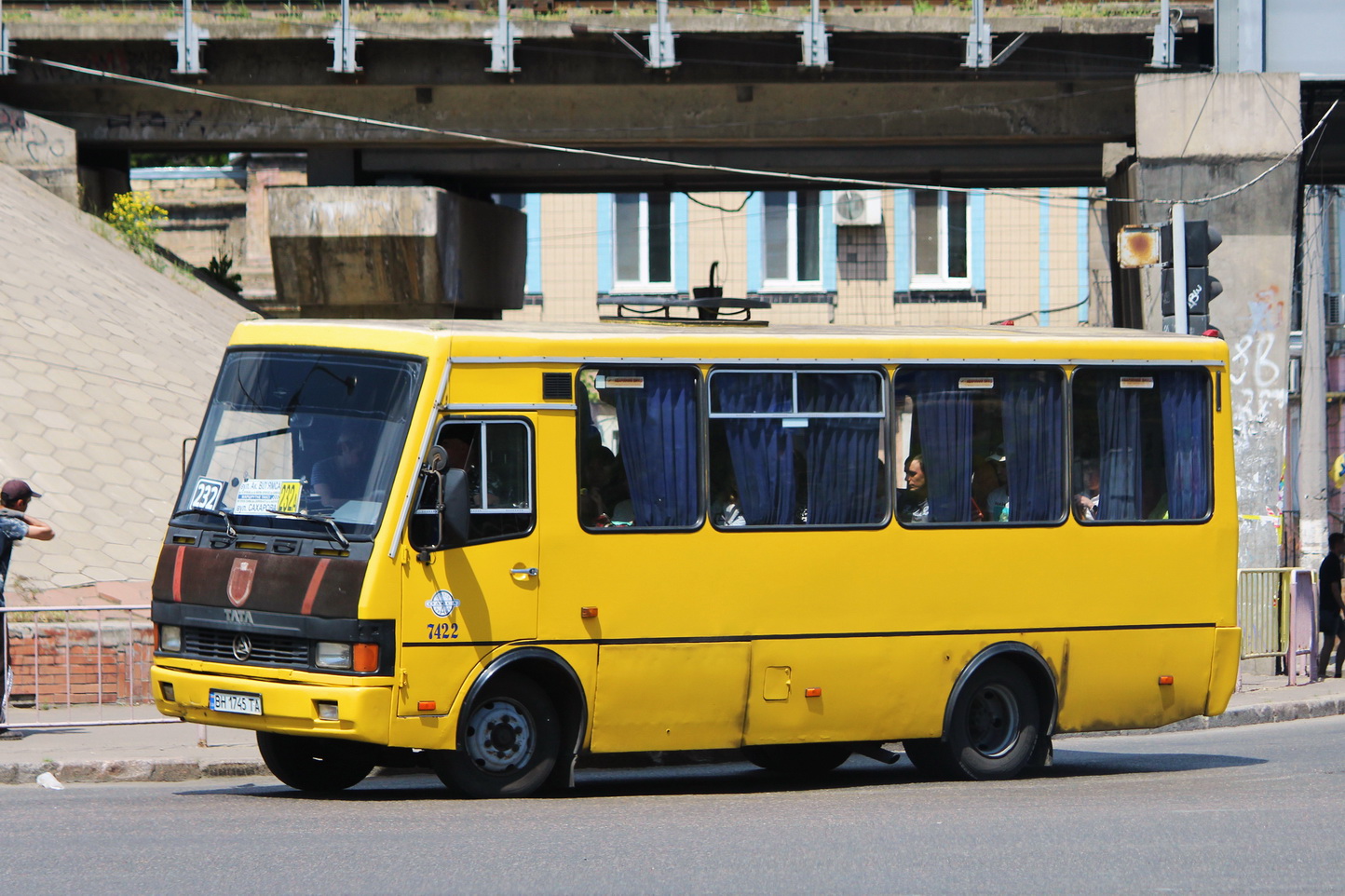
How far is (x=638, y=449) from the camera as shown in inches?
414

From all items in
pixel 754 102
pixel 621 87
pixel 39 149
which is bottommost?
pixel 39 149

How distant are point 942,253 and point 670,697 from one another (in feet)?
99.7

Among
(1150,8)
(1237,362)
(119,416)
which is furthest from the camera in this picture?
(1150,8)

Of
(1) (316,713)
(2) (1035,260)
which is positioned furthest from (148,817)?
(2) (1035,260)

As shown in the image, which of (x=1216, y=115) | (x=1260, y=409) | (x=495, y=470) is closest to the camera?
(x=495, y=470)

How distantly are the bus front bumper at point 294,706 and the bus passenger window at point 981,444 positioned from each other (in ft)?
11.6

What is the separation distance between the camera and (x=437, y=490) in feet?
32.1

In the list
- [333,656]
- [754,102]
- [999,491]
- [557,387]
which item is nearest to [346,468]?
[333,656]

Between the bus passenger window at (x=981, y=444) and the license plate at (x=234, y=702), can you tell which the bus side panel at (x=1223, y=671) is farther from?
the license plate at (x=234, y=702)

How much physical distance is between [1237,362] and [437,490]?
14.6m

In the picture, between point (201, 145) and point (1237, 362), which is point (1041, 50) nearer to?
point (1237, 362)

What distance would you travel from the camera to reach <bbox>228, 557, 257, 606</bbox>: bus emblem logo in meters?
9.84

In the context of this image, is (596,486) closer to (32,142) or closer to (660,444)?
(660,444)

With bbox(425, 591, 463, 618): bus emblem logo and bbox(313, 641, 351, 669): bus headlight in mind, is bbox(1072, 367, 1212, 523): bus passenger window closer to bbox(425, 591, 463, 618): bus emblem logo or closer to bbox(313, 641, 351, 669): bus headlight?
bbox(425, 591, 463, 618): bus emblem logo
